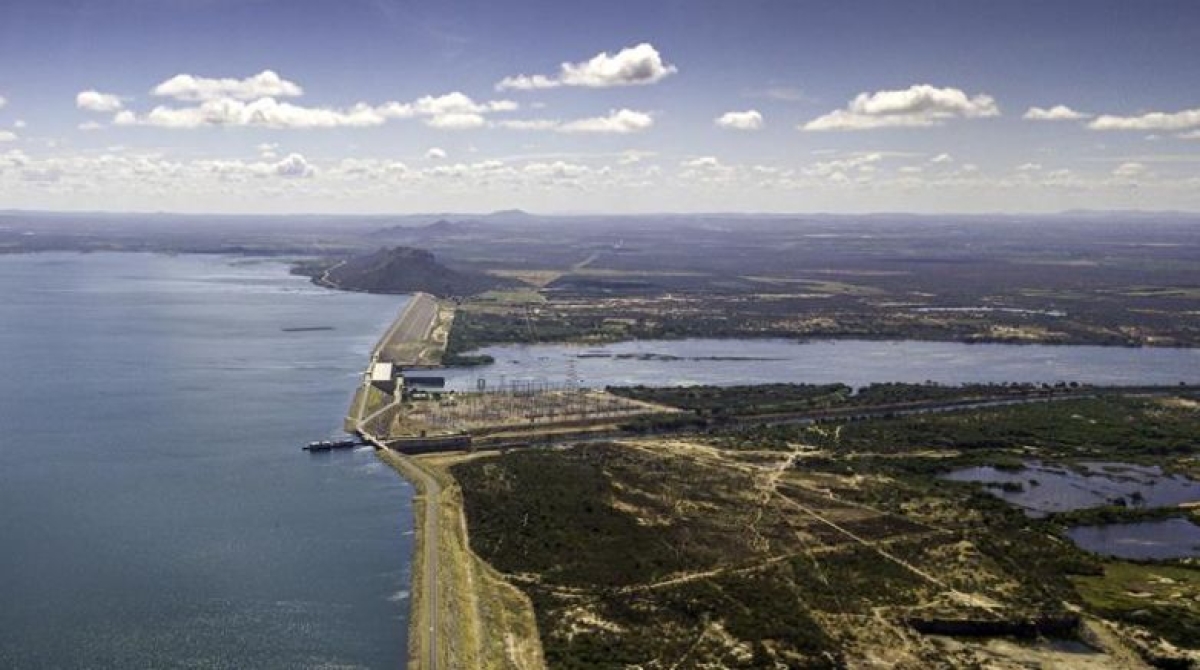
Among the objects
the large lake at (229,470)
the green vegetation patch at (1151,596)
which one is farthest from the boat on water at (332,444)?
the green vegetation patch at (1151,596)

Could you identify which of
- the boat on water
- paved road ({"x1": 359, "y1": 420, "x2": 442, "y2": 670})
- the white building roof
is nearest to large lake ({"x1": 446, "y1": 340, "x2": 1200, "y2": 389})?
the white building roof

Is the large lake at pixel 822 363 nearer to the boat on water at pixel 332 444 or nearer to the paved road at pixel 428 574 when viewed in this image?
the boat on water at pixel 332 444

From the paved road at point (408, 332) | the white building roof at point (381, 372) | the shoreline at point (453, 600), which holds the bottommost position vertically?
the shoreline at point (453, 600)

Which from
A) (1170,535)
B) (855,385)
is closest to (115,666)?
(1170,535)

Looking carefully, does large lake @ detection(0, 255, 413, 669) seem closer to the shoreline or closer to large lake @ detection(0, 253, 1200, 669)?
large lake @ detection(0, 253, 1200, 669)

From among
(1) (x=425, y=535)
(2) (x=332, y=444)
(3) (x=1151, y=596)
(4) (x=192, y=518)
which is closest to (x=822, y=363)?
(2) (x=332, y=444)
